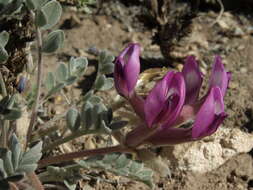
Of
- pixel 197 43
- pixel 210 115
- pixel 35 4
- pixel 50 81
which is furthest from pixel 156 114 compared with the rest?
pixel 197 43

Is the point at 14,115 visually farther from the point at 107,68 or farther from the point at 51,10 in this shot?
the point at 107,68

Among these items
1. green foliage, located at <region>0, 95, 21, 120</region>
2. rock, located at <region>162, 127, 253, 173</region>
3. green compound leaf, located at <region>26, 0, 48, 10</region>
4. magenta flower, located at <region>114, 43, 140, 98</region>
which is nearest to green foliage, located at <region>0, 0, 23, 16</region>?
green compound leaf, located at <region>26, 0, 48, 10</region>

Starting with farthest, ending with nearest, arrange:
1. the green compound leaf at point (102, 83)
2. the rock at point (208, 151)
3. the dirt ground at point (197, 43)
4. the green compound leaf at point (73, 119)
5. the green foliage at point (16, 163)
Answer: the dirt ground at point (197, 43) < the rock at point (208, 151) < the green compound leaf at point (102, 83) < the green compound leaf at point (73, 119) < the green foliage at point (16, 163)

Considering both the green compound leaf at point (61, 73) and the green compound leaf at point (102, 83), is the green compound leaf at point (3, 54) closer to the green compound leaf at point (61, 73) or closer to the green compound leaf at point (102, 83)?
the green compound leaf at point (61, 73)

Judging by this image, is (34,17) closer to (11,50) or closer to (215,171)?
(11,50)

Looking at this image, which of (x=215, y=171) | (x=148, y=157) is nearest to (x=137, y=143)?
(x=148, y=157)

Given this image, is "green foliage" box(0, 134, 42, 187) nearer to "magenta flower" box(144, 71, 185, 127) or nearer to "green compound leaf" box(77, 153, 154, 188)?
"green compound leaf" box(77, 153, 154, 188)

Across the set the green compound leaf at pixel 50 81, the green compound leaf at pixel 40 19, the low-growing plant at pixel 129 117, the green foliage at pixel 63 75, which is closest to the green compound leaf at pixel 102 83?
the green foliage at pixel 63 75
